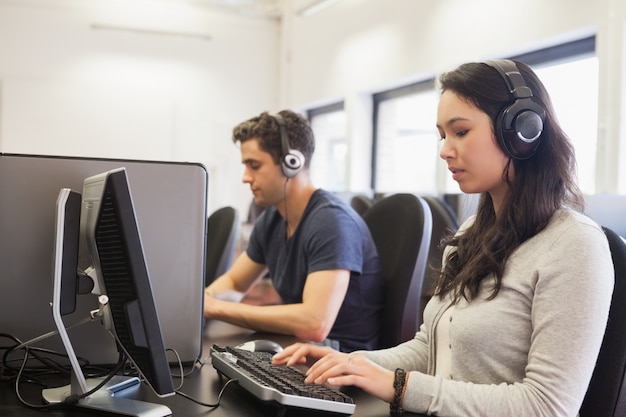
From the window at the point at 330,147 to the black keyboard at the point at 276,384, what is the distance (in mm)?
4831

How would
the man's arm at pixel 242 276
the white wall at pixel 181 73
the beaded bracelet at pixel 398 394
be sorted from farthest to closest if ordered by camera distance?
the white wall at pixel 181 73, the man's arm at pixel 242 276, the beaded bracelet at pixel 398 394

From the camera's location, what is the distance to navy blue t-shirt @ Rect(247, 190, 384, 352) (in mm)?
1813

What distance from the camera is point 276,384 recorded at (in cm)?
100

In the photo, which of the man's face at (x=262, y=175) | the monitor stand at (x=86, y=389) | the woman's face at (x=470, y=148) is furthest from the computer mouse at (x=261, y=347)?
the man's face at (x=262, y=175)

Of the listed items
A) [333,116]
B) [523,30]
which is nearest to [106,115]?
[333,116]

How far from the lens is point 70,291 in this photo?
103 centimetres

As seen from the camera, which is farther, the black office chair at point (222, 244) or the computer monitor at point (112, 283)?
the black office chair at point (222, 244)

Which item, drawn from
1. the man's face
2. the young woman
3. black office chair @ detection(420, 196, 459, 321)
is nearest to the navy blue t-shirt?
the man's face

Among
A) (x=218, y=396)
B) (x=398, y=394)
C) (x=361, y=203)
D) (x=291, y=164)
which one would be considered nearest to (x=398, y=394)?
(x=398, y=394)

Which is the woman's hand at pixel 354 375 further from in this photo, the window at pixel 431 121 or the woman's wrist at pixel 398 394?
the window at pixel 431 121

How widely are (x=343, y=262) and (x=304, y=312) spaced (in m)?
0.18

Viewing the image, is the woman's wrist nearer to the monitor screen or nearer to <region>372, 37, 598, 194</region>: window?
the monitor screen

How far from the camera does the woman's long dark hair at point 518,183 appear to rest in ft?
3.77

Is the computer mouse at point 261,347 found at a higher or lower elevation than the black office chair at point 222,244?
lower
